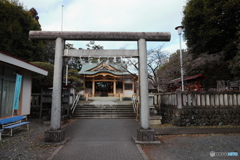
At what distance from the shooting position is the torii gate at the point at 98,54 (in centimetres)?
554

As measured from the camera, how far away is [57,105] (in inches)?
219

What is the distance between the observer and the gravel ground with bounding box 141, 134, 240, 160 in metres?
4.27

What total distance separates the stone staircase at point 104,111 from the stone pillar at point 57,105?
6.57 meters

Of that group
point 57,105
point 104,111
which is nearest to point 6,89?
point 57,105

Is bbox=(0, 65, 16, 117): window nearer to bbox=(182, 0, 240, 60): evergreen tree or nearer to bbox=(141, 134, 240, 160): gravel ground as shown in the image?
bbox=(141, 134, 240, 160): gravel ground

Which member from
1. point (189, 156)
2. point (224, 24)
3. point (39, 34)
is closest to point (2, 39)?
point (39, 34)

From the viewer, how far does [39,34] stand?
581cm

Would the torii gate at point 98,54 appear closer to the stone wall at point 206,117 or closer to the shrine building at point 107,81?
the stone wall at point 206,117

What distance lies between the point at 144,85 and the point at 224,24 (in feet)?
45.9

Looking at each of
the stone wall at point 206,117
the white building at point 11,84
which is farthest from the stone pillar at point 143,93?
the white building at point 11,84

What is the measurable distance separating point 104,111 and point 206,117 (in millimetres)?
7356

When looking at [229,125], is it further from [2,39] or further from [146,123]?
[2,39]

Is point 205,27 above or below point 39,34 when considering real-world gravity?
above

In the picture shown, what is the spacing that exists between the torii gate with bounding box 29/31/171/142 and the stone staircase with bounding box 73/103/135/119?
6386mm
